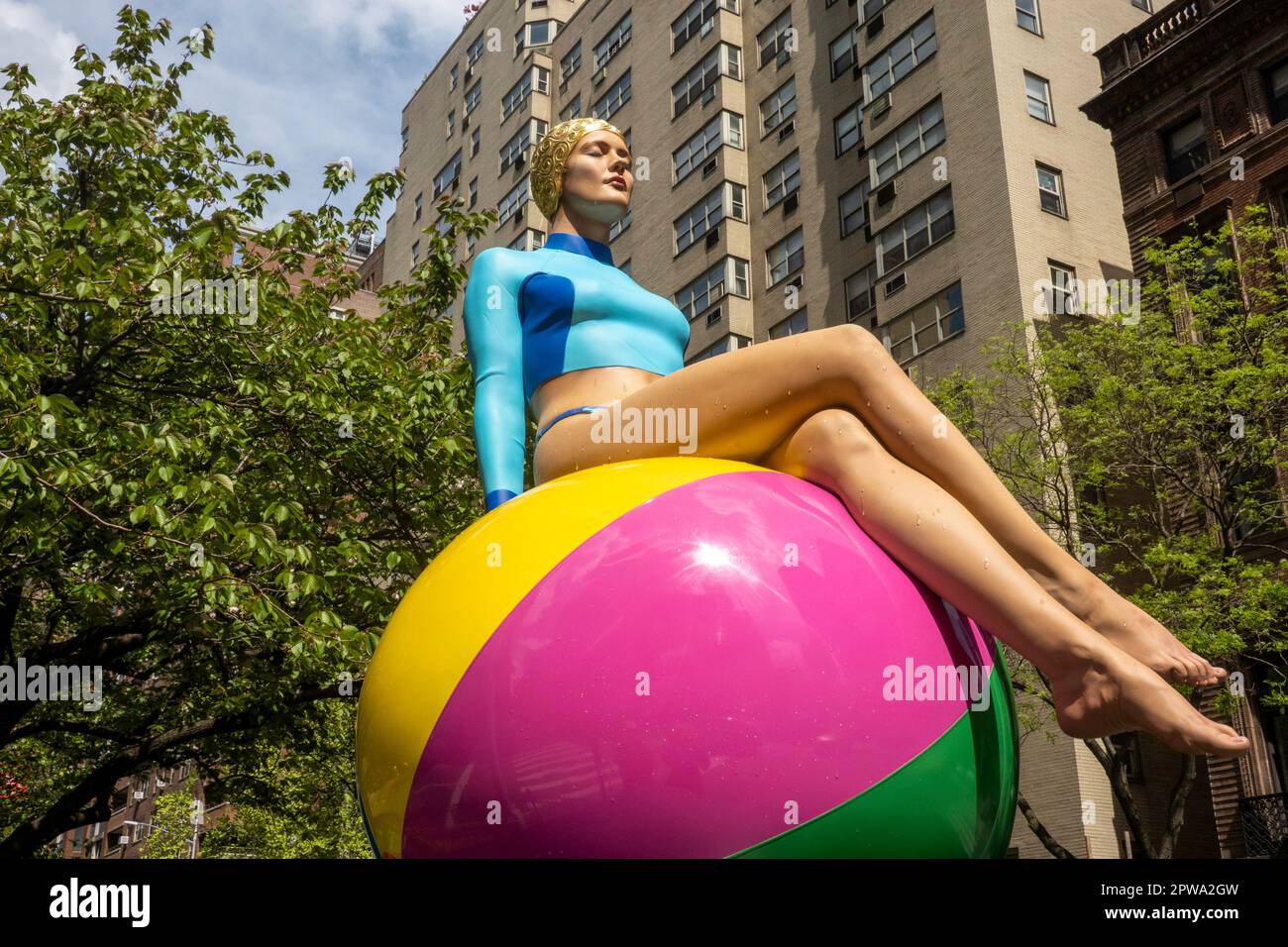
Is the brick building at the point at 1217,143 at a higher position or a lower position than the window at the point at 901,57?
lower

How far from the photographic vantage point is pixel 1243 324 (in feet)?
64.7

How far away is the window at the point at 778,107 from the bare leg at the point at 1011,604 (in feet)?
121

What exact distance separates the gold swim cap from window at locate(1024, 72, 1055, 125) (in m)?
28.8

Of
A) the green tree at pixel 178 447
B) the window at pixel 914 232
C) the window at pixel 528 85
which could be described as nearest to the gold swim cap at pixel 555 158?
the green tree at pixel 178 447

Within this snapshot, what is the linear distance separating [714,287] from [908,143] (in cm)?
813

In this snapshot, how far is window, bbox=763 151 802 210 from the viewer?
37531 millimetres

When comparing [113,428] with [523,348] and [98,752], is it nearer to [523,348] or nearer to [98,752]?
[98,752]

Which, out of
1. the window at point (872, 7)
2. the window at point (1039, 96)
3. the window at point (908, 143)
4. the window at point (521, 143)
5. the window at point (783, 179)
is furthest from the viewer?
the window at point (521, 143)

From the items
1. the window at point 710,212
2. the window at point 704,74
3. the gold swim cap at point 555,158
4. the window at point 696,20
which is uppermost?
the window at point 696,20

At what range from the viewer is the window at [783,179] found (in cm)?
3753

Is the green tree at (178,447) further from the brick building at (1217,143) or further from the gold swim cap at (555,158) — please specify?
the brick building at (1217,143)

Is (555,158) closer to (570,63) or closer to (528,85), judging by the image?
(570,63)

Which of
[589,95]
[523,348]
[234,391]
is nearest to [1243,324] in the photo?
[234,391]

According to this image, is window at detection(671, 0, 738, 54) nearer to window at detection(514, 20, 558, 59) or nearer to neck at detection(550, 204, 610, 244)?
window at detection(514, 20, 558, 59)
